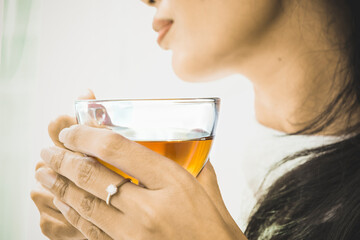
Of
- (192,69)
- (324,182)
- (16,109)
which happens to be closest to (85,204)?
(192,69)

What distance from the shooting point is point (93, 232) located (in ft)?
1.75

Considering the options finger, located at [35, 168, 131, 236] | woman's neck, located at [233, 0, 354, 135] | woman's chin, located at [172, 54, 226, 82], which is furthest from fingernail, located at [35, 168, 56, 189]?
woman's neck, located at [233, 0, 354, 135]

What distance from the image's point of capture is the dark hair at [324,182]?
905mm

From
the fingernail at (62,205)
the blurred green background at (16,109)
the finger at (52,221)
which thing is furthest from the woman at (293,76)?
the blurred green background at (16,109)

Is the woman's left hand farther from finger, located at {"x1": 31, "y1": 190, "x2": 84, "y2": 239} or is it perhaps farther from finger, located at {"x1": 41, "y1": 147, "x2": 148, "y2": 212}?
finger, located at {"x1": 31, "y1": 190, "x2": 84, "y2": 239}

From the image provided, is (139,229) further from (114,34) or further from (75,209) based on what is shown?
(114,34)

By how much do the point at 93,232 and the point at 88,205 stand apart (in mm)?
55

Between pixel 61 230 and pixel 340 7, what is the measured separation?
966mm

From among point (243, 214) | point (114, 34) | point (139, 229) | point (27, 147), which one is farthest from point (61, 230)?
point (114, 34)

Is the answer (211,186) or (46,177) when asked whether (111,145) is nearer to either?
(46,177)

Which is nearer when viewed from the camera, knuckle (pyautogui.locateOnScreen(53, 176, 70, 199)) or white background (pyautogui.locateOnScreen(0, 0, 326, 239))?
knuckle (pyautogui.locateOnScreen(53, 176, 70, 199))

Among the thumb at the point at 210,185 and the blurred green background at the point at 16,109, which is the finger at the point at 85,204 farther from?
the blurred green background at the point at 16,109

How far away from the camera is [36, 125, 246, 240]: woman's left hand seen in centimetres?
46

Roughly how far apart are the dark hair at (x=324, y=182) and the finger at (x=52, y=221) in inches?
23.0
